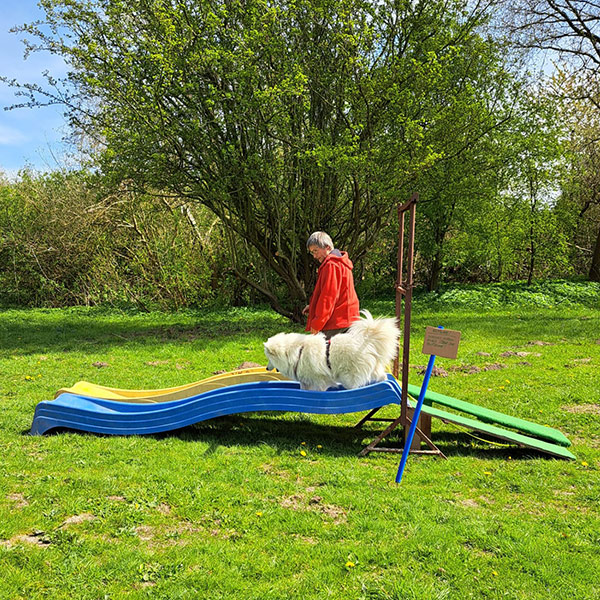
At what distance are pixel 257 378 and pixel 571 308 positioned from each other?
12.7 m

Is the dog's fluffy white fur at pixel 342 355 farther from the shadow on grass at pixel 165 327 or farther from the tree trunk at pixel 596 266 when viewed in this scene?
the tree trunk at pixel 596 266

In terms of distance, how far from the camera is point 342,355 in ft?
16.5

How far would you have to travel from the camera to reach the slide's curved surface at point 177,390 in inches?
231

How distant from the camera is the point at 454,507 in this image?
392 centimetres

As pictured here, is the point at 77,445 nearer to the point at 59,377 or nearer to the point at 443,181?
the point at 59,377

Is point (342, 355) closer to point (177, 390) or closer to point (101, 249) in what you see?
point (177, 390)

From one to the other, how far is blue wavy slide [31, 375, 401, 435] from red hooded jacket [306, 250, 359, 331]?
2.43 ft

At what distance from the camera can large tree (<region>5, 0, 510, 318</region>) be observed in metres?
10.5

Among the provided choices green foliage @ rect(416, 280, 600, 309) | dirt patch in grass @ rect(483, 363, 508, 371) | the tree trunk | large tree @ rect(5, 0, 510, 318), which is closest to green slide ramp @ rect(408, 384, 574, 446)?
dirt patch in grass @ rect(483, 363, 508, 371)

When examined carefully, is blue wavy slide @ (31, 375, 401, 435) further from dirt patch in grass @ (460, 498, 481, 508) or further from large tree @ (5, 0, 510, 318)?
large tree @ (5, 0, 510, 318)

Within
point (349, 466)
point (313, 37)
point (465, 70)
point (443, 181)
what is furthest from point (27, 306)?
point (349, 466)

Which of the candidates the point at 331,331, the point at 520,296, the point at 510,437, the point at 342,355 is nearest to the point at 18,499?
the point at 342,355

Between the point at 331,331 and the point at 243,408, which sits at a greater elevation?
the point at 331,331

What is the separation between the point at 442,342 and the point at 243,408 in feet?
6.69
